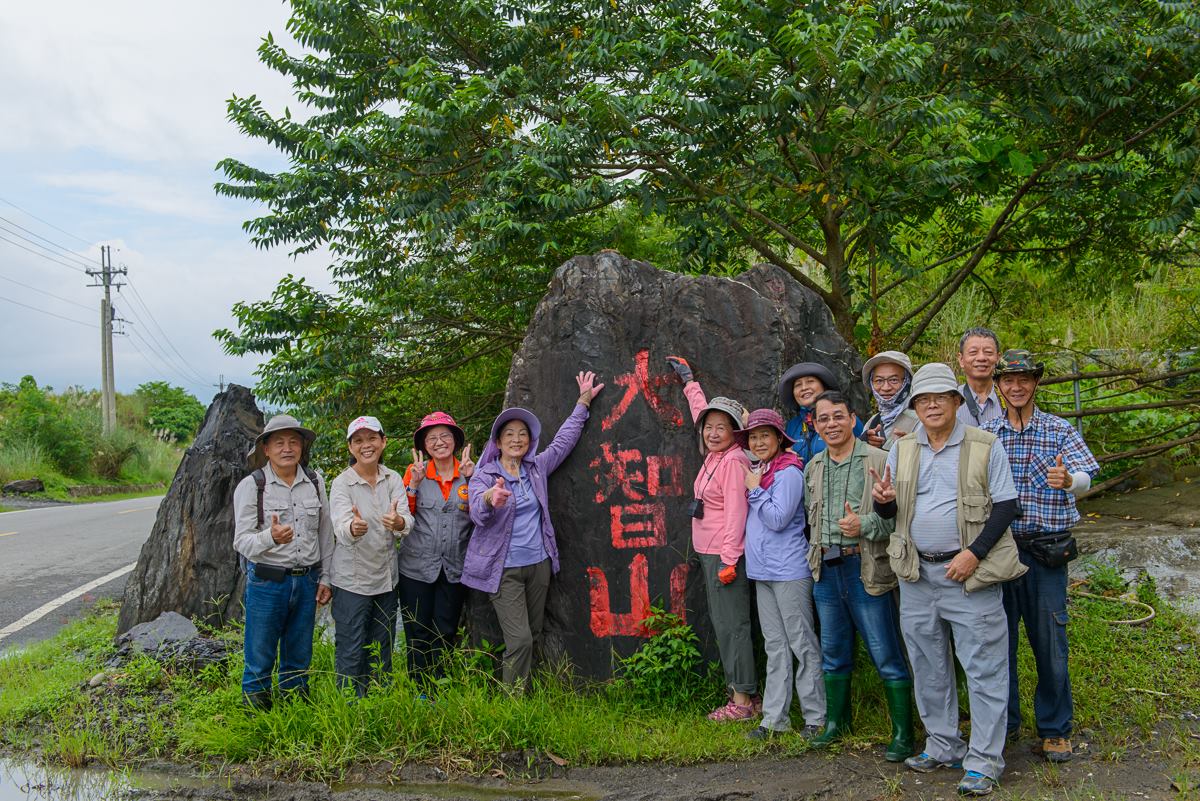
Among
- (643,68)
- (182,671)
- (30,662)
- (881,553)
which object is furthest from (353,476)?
(643,68)

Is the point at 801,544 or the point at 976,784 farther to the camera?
the point at 801,544

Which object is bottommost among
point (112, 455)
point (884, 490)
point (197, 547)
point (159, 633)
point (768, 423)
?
point (159, 633)

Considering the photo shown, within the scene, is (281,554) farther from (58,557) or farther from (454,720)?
(58,557)

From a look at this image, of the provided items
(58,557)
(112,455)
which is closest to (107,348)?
(112,455)

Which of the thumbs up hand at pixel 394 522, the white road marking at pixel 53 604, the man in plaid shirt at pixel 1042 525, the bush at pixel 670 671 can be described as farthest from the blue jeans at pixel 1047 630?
the white road marking at pixel 53 604

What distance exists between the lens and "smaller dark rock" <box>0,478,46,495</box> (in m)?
21.2

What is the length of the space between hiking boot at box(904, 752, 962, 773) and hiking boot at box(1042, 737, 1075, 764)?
51 cm

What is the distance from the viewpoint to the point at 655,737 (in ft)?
17.1

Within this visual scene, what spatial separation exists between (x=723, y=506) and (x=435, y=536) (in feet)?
5.90

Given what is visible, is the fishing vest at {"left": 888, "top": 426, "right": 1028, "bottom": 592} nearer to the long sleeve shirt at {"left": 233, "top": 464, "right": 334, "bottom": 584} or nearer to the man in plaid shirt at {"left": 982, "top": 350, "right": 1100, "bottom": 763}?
the man in plaid shirt at {"left": 982, "top": 350, "right": 1100, "bottom": 763}

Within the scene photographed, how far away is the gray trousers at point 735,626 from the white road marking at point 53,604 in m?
6.66

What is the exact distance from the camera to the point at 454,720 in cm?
520

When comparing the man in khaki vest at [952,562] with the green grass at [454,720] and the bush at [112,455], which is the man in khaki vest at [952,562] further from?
the bush at [112,455]

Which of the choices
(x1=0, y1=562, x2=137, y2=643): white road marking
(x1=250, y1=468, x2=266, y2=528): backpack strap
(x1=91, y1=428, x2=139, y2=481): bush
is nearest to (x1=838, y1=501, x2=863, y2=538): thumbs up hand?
(x1=250, y1=468, x2=266, y2=528): backpack strap
